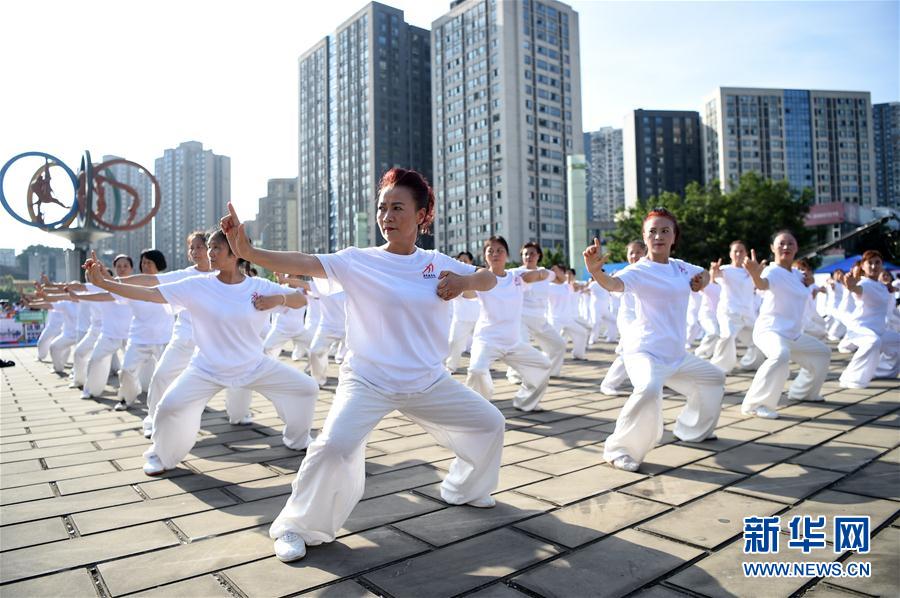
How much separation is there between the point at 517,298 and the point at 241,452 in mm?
3269

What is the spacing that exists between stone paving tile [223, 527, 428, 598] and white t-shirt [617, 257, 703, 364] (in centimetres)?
256

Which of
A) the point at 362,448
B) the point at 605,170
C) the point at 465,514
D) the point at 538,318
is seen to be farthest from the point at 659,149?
the point at 362,448

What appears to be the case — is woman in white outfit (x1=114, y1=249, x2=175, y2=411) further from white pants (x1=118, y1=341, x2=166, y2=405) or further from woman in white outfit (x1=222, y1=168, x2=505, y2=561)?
woman in white outfit (x1=222, y1=168, x2=505, y2=561)

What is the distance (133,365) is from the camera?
7.36 meters

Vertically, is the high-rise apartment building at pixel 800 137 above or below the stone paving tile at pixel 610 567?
above

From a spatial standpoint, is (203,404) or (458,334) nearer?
(203,404)

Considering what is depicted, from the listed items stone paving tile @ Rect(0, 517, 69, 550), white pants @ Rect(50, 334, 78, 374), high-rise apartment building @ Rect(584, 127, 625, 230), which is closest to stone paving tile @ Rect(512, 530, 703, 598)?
stone paving tile @ Rect(0, 517, 69, 550)

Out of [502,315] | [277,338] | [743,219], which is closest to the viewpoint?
[502,315]

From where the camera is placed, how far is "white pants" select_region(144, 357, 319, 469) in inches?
177

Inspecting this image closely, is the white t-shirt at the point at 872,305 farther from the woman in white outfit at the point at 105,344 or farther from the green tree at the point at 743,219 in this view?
the green tree at the point at 743,219

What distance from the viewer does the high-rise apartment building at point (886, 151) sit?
105688 mm

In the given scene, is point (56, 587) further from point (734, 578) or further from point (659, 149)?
point (659, 149)

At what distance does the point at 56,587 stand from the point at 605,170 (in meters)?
135

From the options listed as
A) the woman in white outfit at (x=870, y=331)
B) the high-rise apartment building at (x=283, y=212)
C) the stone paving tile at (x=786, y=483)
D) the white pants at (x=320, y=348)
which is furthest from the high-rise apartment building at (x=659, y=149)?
the stone paving tile at (x=786, y=483)
